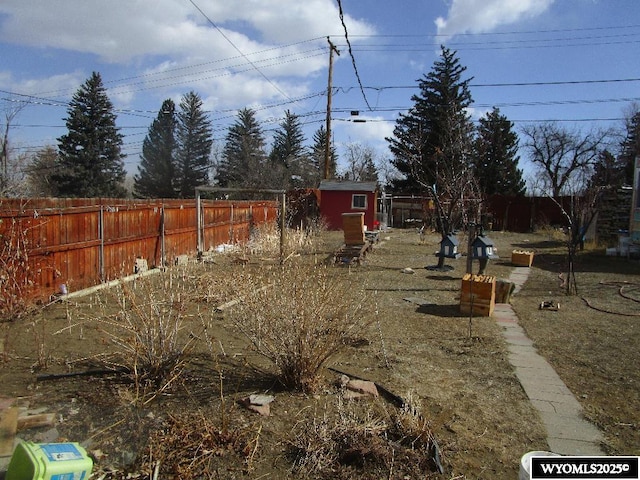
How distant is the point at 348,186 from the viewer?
24.9 m

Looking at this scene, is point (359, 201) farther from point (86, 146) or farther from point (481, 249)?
point (86, 146)

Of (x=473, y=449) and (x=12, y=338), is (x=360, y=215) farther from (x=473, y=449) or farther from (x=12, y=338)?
(x=473, y=449)

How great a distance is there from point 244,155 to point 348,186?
1893 cm

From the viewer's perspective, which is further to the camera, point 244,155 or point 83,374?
point 244,155

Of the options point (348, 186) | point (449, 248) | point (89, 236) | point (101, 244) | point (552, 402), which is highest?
point (348, 186)

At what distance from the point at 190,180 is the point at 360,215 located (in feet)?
95.6

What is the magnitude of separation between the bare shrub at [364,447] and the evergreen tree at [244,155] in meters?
33.4

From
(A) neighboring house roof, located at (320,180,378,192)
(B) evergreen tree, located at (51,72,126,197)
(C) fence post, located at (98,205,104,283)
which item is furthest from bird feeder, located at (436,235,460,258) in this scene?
(B) evergreen tree, located at (51,72,126,197)

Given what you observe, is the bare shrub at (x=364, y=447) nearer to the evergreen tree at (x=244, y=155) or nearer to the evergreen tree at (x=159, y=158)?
the evergreen tree at (x=244, y=155)

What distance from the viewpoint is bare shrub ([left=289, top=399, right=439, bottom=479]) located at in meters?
2.77

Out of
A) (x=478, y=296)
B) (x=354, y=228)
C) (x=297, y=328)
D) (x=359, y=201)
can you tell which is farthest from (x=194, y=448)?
(x=359, y=201)

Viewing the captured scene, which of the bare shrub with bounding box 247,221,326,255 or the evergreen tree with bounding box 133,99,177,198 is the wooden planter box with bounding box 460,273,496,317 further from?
the evergreen tree with bounding box 133,99,177,198

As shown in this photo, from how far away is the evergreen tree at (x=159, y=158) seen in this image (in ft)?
127

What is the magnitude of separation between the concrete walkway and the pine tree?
31.5 m
